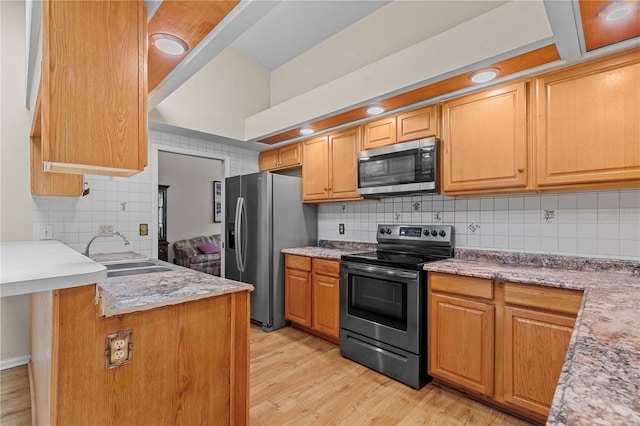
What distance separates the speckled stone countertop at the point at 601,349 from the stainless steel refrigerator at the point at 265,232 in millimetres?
2159

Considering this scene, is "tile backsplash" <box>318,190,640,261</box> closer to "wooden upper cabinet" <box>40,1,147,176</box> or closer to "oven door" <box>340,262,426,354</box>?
"oven door" <box>340,262,426,354</box>

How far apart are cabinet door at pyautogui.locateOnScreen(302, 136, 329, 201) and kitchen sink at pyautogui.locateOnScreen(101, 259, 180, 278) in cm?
172

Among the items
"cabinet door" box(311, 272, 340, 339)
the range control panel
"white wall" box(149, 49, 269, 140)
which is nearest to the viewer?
the range control panel

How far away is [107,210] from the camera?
3.07 metres

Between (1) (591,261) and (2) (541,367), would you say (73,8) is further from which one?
(1) (591,261)

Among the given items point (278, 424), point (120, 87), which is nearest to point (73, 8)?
point (120, 87)

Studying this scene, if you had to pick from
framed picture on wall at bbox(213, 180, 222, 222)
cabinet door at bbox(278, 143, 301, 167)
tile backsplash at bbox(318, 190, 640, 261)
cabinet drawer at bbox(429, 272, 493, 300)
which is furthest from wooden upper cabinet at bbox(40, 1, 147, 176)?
framed picture on wall at bbox(213, 180, 222, 222)

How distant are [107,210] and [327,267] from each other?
2.24 m

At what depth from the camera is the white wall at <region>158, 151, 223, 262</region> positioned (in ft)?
19.9

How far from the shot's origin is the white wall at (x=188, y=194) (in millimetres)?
6062

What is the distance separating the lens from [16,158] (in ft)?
8.77

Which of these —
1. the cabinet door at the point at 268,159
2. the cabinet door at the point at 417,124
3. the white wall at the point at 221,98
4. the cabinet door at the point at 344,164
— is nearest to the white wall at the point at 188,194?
the cabinet door at the point at 268,159

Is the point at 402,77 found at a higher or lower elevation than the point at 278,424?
higher

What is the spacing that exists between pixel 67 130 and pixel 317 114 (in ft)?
7.17
